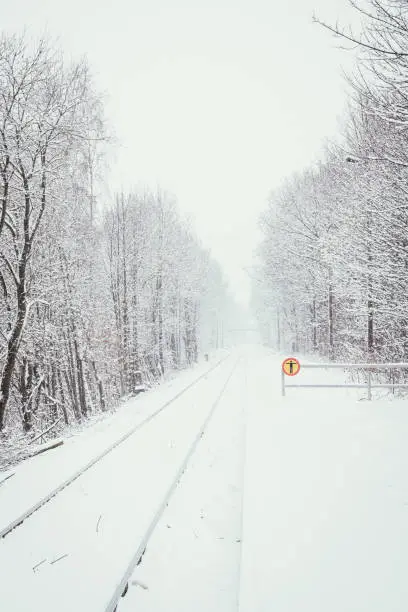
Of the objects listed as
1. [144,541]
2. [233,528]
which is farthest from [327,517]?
[144,541]

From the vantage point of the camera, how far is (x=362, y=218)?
12758 mm

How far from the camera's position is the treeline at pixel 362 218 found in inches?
206

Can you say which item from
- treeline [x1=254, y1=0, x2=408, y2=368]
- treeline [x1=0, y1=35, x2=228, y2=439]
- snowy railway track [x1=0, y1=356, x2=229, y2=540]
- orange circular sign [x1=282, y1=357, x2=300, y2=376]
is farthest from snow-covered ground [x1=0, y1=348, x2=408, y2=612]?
treeline [x1=0, y1=35, x2=228, y2=439]

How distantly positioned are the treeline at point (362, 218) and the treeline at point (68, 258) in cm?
707

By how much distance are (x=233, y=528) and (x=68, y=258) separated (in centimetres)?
1368

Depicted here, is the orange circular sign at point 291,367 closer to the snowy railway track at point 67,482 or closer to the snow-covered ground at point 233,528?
the snow-covered ground at point 233,528

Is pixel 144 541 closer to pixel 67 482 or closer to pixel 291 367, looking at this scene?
pixel 67 482

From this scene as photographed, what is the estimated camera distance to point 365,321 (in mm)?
15055

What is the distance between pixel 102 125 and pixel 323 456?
39.0 ft

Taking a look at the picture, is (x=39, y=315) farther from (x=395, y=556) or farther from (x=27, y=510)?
(x=395, y=556)

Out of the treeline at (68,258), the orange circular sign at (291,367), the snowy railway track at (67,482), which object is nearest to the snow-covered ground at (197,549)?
the snowy railway track at (67,482)

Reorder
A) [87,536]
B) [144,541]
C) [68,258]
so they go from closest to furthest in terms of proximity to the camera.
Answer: [144,541], [87,536], [68,258]

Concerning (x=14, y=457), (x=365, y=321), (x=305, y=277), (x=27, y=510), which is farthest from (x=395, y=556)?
(x=305, y=277)

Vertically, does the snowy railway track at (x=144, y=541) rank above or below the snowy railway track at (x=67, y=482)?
above
